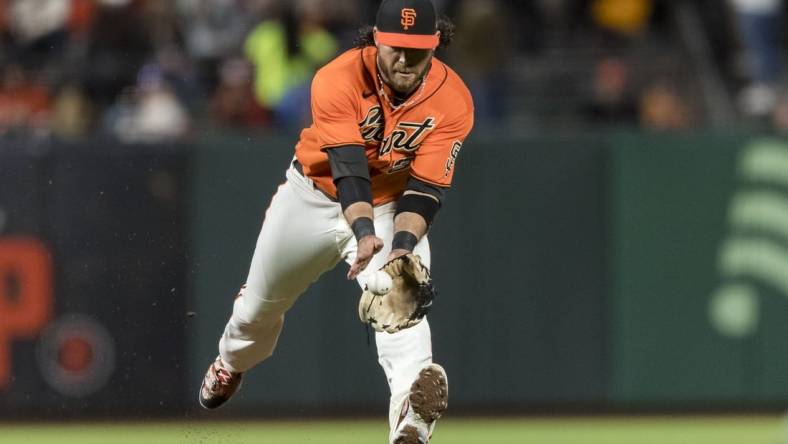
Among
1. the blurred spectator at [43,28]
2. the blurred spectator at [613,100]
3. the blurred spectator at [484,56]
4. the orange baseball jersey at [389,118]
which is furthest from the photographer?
the blurred spectator at [43,28]

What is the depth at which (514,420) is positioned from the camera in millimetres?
13320

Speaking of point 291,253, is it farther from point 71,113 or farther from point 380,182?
point 71,113

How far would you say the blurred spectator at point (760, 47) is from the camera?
15.2 meters

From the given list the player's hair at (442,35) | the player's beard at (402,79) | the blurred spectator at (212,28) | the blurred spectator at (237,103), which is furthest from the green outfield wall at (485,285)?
the player's beard at (402,79)

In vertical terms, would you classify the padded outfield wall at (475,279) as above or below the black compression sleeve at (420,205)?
below

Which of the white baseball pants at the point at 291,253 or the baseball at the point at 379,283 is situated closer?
the baseball at the point at 379,283

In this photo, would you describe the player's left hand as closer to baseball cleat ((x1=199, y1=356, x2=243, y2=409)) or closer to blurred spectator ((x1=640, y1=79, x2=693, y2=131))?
baseball cleat ((x1=199, y1=356, x2=243, y2=409))

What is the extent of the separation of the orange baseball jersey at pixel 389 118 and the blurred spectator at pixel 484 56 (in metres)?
5.77

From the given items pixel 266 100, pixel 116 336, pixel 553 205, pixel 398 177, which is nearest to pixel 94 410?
pixel 116 336

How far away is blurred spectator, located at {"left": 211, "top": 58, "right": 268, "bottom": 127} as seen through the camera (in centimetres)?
1402

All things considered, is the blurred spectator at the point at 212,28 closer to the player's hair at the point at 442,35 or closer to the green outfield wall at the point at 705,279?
the green outfield wall at the point at 705,279

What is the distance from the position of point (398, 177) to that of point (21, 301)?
5450 mm

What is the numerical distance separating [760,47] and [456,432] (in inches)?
201

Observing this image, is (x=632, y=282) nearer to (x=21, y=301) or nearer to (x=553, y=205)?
(x=553, y=205)
